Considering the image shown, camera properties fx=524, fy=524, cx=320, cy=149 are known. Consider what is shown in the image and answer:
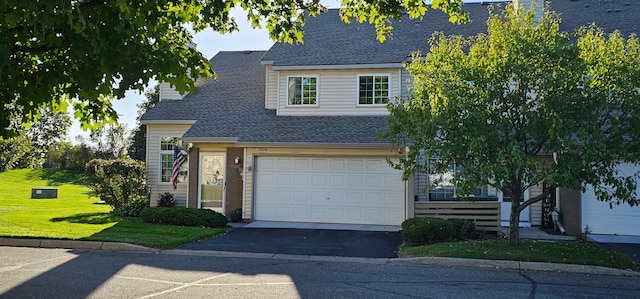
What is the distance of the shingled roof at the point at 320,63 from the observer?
58.3 ft

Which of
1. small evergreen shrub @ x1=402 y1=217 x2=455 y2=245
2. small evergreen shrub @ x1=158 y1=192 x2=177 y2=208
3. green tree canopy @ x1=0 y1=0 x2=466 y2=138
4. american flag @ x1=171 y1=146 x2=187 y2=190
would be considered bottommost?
small evergreen shrub @ x1=402 y1=217 x2=455 y2=245

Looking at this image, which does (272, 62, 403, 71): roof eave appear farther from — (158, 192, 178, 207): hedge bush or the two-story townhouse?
(158, 192, 178, 207): hedge bush

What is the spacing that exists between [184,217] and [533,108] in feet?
33.7

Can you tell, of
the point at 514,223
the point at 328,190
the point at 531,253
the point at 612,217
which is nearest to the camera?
the point at 531,253

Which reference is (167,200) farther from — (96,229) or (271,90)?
(271,90)

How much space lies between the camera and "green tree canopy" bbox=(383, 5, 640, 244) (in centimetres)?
1029

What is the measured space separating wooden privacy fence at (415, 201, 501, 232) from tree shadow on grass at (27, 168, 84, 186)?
3536 cm

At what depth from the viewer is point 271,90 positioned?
65.9 feet

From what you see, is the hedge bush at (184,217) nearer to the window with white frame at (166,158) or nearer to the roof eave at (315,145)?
the roof eave at (315,145)

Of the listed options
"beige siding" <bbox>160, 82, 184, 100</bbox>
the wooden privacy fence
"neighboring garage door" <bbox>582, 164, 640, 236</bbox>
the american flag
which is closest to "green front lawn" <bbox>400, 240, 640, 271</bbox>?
the wooden privacy fence

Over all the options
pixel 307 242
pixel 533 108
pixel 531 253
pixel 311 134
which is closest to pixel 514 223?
pixel 531 253

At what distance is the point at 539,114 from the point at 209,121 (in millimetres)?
12164

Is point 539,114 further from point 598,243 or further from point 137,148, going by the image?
point 137,148

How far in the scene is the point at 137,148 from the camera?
37.5m
